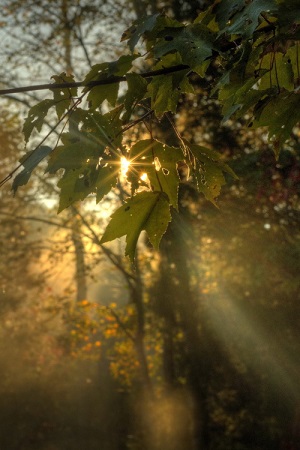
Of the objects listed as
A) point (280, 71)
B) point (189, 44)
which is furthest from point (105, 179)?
point (280, 71)

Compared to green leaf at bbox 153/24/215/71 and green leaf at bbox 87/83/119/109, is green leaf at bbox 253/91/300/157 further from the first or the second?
green leaf at bbox 87/83/119/109

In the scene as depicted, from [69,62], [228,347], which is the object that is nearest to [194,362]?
[228,347]

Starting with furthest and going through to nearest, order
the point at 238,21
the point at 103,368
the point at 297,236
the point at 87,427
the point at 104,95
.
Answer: the point at 103,368, the point at 87,427, the point at 297,236, the point at 104,95, the point at 238,21

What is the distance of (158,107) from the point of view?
1504 mm

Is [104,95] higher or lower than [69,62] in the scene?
lower

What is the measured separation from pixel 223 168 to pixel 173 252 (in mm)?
7408

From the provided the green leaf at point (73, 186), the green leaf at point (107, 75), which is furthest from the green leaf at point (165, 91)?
the green leaf at point (73, 186)

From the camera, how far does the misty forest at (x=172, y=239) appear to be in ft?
4.38

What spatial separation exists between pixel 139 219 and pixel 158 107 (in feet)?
1.46

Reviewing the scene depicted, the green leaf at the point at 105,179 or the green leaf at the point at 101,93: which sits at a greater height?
the green leaf at the point at 101,93

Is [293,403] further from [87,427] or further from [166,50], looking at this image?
[166,50]

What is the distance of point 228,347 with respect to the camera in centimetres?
1093

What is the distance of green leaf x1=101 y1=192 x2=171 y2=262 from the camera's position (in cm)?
128

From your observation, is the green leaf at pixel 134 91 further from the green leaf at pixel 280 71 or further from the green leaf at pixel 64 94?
the green leaf at pixel 280 71
